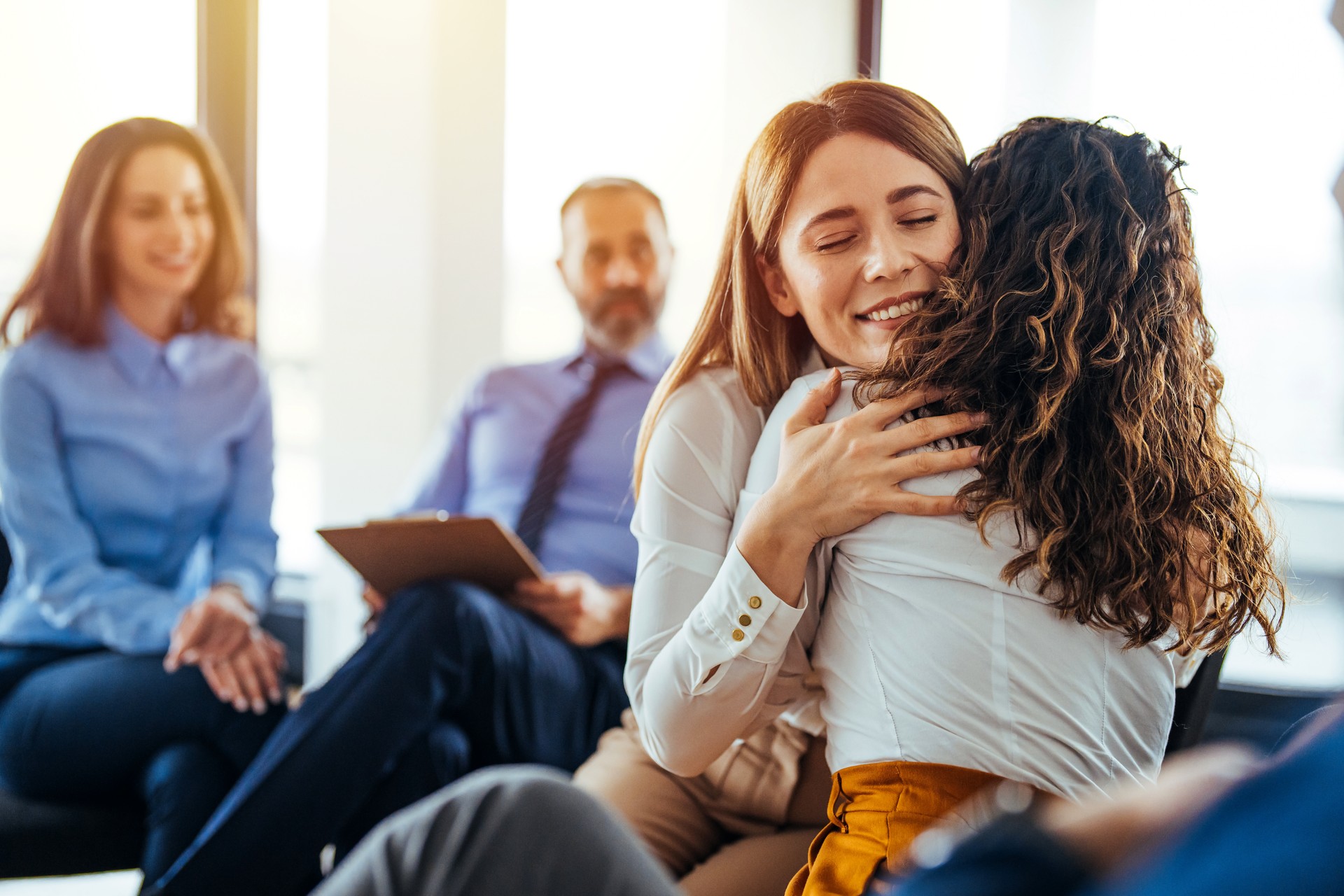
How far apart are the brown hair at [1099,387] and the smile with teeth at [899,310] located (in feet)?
0.17

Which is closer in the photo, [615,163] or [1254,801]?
[1254,801]

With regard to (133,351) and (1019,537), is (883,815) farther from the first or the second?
(133,351)

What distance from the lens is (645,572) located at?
1129mm

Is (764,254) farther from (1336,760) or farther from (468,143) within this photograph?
(468,143)

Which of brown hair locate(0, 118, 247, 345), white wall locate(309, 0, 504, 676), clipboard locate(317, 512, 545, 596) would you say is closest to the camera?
clipboard locate(317, 512, 545, 596)

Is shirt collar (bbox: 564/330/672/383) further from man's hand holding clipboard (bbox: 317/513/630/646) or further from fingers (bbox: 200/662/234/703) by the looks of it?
fingers (bbox: 200/662/234/703)

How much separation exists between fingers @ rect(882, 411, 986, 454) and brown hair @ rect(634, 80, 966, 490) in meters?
0.27

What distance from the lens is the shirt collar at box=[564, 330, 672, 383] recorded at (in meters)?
2.47

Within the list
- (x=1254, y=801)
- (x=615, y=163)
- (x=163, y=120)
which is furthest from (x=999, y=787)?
(x=615, y=163)

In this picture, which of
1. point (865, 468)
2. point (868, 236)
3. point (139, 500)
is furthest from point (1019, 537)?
point (139, 500)

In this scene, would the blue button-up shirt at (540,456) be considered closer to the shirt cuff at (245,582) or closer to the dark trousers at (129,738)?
the shirt cuff at (245,582)

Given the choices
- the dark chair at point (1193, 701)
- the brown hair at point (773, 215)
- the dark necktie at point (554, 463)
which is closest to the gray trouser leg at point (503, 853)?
the brown hair at point (773, 215)

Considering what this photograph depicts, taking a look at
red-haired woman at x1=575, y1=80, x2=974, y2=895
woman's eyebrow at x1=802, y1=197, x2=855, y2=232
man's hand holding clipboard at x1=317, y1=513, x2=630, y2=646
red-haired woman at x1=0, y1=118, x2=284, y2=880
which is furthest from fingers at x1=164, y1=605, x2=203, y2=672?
woman's eyebrow at x1=802, y1=197, x2=855, y2=232

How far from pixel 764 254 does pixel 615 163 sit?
2.11 m
